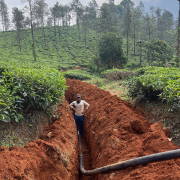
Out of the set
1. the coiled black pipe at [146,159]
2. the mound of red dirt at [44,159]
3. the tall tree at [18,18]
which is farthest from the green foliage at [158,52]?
the coiled black pipe at [146,159]

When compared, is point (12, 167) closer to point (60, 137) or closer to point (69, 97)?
point (60, 137)

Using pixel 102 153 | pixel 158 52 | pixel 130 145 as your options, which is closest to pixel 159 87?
pixel 130 145

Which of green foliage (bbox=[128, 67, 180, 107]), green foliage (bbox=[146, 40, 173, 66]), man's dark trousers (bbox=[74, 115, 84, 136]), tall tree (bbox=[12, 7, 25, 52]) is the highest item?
tall tree (bbox=[12, 7, 25, 52])

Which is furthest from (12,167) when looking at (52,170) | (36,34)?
(36,34)

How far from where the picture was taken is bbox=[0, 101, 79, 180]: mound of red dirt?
9.84ft

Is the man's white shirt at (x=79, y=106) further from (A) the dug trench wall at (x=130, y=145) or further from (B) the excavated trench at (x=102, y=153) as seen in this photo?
(B) the excavated trench at (x=102, y=153)

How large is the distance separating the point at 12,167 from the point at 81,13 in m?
63.5

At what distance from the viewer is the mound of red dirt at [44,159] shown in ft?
9.84

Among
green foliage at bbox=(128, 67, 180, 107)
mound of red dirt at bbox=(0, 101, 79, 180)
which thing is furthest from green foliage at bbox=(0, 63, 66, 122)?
green foliage at bbox=(128, 67, 180, 107)

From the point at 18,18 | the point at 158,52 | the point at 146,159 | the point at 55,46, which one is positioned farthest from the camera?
the point at 55,46

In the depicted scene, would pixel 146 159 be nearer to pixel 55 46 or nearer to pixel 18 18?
pixel 18 18

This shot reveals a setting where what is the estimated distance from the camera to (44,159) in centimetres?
377

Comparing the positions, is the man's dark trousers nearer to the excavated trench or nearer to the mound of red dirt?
the excavated trench

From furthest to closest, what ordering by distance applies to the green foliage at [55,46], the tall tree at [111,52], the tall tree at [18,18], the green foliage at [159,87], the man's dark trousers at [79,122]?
the green foliage at [55,46] < the tall tree at [18,18] < the tall tree at [111,52] < the man's dark trousers at [79,122] < the green foliage at [159,87]
